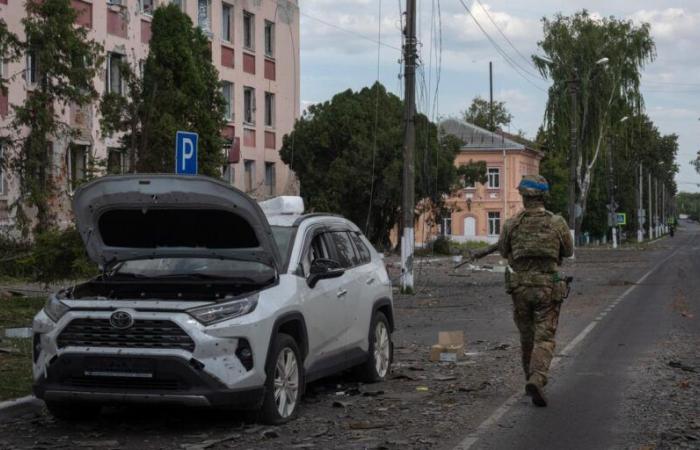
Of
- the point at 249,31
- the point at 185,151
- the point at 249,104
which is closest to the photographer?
the point at 185,151

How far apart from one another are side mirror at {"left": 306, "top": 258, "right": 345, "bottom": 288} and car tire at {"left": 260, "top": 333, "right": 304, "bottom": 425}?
60cm

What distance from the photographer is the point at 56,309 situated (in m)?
7.93

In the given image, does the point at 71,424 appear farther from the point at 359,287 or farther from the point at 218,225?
the point at 359,287

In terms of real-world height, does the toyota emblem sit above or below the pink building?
below

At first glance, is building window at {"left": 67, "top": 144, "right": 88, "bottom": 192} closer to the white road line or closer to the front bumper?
the white road line

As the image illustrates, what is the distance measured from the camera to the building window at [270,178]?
45.4 m

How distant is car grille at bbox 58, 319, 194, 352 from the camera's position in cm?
756

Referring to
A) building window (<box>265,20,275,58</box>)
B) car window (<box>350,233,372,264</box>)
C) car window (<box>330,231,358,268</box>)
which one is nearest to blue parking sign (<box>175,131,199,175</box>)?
car window (<box>350,233,372,264</box>)

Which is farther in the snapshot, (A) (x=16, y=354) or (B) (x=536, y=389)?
(A) (x=16, y=354)

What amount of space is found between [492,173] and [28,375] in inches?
3016

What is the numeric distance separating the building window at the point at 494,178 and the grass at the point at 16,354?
68640 millimetres

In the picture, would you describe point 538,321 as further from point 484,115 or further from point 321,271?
point 484,115

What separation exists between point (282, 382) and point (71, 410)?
1.64m

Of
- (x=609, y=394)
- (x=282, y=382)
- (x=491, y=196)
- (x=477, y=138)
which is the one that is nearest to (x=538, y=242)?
(x=609, y=394)
